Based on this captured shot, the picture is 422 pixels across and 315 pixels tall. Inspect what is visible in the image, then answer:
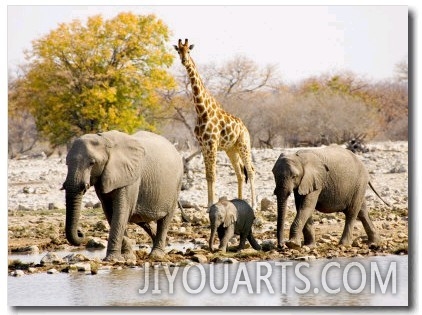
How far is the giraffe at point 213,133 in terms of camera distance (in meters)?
18.2

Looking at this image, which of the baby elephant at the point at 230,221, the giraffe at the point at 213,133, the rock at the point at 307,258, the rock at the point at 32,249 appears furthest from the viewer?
the giraffe at the point at 213,133

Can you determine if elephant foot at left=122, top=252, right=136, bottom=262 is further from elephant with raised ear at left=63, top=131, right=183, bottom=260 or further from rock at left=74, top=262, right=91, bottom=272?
rock at left=74, top=262, right=91, bottom=272

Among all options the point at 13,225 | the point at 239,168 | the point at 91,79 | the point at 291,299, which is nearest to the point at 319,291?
the point at 291,299

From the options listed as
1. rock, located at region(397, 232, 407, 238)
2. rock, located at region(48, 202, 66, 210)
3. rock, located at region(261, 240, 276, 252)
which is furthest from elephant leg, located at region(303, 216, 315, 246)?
rock, located at region(48, 202, 66, 210)

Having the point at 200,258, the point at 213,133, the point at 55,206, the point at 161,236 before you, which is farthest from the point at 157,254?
the point at 55,206

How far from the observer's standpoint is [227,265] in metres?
12.6

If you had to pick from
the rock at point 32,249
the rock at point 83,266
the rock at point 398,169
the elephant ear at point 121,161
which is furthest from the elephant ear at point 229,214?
the rock at point 398,169

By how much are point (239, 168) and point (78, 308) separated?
8644 millimetres

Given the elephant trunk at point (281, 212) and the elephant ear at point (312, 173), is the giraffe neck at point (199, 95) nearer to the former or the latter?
the elephant ear at point (312, 173)

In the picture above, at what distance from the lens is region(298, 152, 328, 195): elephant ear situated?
1346cm

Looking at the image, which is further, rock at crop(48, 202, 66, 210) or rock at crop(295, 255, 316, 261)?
rock at crop(48, 202, 66, 210)

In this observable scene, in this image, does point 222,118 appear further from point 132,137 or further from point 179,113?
point 179,113

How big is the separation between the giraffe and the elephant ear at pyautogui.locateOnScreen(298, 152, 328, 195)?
4.20 m

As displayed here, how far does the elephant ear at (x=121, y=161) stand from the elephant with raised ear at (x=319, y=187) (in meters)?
1.73
